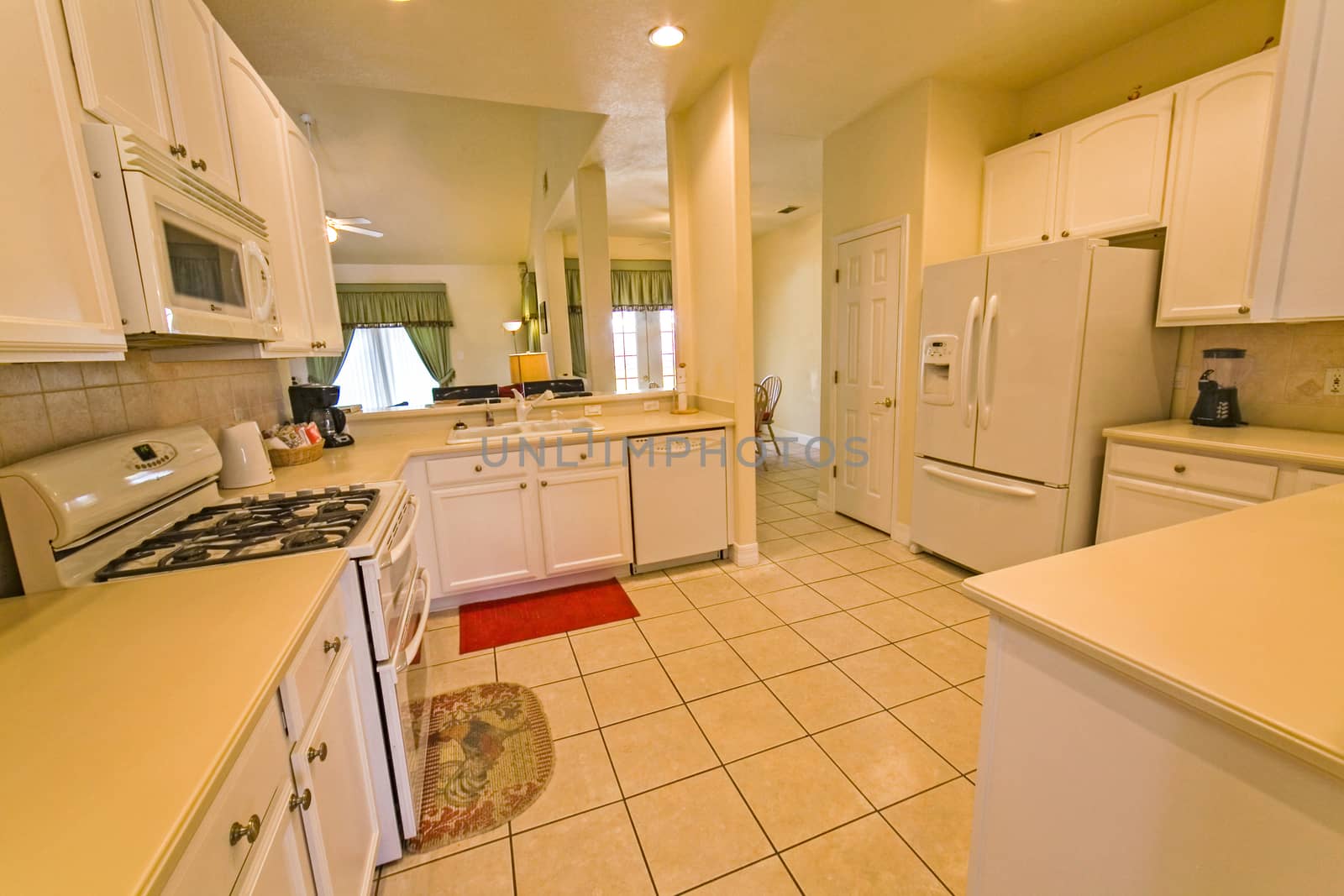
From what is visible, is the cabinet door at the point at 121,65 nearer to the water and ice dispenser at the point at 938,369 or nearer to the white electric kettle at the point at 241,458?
the white electric kettle at the point at 241,458

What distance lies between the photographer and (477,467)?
98.5 inches

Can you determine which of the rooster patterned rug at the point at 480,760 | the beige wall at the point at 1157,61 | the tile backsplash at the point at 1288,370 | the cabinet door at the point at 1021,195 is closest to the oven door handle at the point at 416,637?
the rooster patterned rug at the point at 480,760

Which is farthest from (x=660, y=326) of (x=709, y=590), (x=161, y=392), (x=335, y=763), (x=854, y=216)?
(x=335, y=763)

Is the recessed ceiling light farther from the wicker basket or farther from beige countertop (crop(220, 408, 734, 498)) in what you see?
the wicker basket

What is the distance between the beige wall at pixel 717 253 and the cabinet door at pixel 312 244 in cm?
182

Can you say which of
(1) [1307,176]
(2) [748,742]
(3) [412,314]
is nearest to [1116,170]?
(1) [1307,176]

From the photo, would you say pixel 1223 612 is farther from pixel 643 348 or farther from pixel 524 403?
pixel 643 348

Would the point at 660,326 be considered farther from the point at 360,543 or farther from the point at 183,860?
the point at 183,860

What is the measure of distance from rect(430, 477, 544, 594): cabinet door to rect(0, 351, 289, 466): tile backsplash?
0.84 meters

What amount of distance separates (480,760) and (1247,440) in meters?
2.94

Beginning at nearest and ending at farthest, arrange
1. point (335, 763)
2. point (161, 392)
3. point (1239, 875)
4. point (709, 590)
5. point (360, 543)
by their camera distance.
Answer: point (1239, 875) < point (335, 763) < point (360, 543) < point (161, 392) < point (709, 590)

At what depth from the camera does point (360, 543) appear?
1.22 metres

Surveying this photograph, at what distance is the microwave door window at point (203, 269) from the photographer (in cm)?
113

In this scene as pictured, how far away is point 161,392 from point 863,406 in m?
3.41
